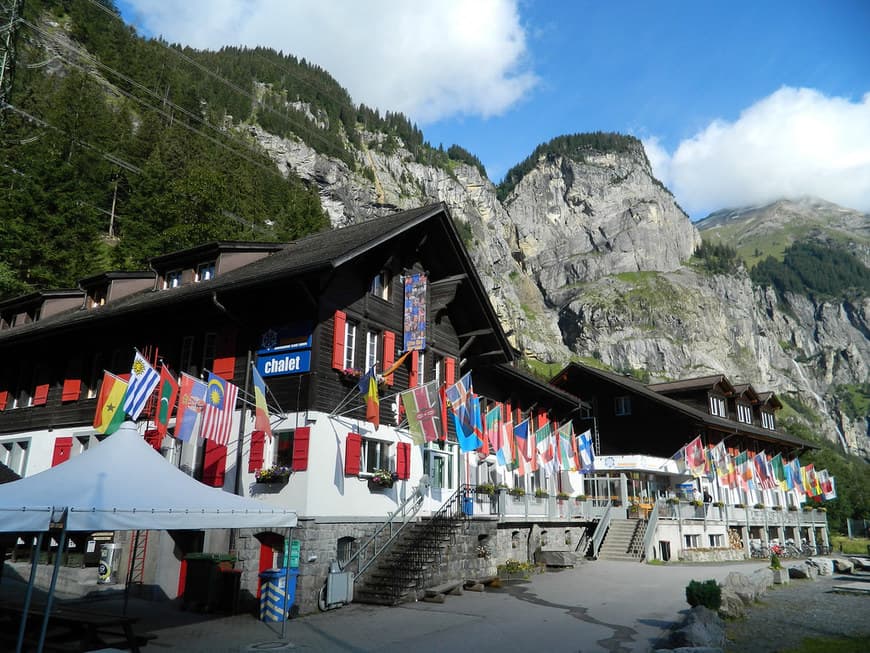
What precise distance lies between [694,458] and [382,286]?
19721mm

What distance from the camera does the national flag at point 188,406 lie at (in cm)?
1485

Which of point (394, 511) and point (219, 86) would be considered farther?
point (219, 86)

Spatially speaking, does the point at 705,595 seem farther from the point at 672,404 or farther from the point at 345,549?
the point at 672,404

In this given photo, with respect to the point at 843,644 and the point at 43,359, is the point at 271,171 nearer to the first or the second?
the point at 43,359

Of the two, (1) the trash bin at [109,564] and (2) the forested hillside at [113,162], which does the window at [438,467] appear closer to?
(1) the trash bin at [109,564]

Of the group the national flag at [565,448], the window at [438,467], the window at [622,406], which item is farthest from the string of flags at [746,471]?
the window at [438,467]

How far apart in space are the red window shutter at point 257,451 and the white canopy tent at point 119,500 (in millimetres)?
5228

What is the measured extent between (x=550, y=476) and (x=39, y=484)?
26.9 meters

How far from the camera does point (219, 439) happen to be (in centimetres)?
1579

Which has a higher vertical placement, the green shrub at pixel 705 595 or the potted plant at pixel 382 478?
the potted plant at pixel 382 478

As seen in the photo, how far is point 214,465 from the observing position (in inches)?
701

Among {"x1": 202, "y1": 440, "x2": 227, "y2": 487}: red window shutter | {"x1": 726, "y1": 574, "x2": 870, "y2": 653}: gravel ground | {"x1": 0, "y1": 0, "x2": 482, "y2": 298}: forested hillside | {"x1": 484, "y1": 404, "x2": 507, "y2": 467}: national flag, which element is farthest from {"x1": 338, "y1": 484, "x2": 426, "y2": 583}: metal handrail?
{"x1": 0, "y1": 0, "x2": 482, "y2": 298}: forested hillside

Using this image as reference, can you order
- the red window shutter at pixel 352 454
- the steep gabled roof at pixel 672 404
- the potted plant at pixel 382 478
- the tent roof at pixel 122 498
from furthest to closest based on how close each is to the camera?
the steep gabled roof at pixel 672 404, the potted plant at pixel 382 478, the red window shutter at pixel 352 454, the tent roof at pixel 122 498

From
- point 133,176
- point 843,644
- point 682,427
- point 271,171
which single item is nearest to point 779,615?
point 843,644
